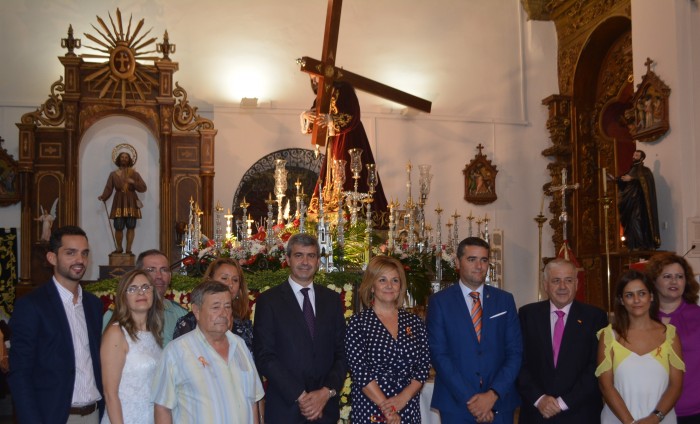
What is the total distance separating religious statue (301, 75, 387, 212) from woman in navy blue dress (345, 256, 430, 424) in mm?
5341

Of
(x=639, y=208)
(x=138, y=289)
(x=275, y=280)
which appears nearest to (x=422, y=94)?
(x=639, y=208)

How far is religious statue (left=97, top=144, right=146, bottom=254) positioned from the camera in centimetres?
1110

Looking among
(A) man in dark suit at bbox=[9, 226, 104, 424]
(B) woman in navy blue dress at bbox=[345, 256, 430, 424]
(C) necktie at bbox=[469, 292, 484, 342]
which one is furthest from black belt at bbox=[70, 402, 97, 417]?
(C) necktie at bbox=[469, 292, 484, 342]

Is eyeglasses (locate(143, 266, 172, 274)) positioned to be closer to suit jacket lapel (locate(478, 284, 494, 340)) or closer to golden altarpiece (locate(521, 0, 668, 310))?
suit jacket lapel (locate(478, 284, 494, 340))

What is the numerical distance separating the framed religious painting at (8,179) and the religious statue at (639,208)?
861cm

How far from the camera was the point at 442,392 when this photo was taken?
4.36 m

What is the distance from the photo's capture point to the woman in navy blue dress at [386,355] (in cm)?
412

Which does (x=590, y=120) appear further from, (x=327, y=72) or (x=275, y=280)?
(x=275, y=280)

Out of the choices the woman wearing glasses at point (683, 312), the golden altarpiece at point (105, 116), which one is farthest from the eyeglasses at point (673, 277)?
the golden altarpiece at point (105, 116)

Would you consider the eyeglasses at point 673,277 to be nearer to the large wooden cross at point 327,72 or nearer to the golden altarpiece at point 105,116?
the large wooden cross at point 327,72

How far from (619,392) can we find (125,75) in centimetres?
923

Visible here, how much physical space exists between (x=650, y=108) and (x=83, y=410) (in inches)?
333

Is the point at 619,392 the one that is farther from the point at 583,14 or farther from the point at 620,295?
the point at 583,14

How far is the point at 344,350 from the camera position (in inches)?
169
